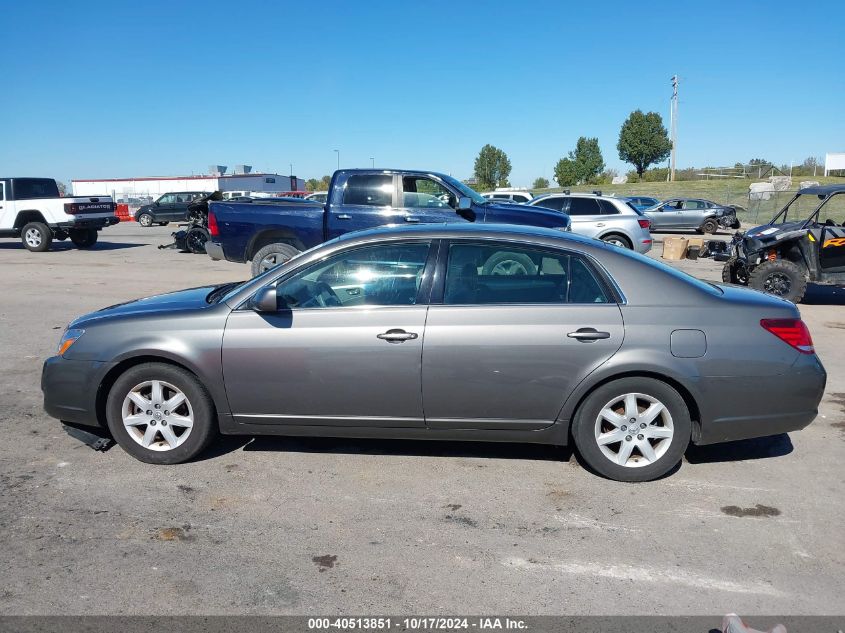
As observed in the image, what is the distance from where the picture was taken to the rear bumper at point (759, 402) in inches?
163

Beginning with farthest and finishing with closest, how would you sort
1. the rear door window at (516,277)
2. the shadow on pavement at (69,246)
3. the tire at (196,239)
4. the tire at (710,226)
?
1. the tire at (710,226)
2. the shadow on pavement at (69,246)
3. the tire at (196,239)
4. the rear door window at (516,277)

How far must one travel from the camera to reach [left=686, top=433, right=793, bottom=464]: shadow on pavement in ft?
15.6

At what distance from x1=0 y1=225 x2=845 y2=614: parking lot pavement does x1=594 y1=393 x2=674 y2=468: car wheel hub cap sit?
209 millimetres

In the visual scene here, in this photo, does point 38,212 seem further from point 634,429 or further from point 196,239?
point 634,429

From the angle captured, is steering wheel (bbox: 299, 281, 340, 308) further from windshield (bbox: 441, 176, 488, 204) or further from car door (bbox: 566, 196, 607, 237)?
car door (bbox: 566, 196, 607, 237)

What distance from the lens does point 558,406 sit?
4203 millimetres

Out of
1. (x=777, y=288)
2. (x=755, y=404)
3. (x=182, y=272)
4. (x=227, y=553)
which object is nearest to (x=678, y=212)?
(x=777, y=288)

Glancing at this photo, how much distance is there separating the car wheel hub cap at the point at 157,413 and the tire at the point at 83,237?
17.8 metres

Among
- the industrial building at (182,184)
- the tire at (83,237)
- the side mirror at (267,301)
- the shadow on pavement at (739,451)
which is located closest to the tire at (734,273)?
the shadow on pavement at (739,451)

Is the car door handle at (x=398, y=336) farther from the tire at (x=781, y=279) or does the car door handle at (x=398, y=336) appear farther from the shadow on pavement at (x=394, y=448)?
the tire at (x=781, y=279)

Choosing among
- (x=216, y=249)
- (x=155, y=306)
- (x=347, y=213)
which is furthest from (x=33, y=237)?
(x=155, y=306)

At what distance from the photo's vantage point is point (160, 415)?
175 inches

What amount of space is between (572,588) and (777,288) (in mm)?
9104

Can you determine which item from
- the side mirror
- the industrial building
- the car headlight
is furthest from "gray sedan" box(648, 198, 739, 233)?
the industrial building
